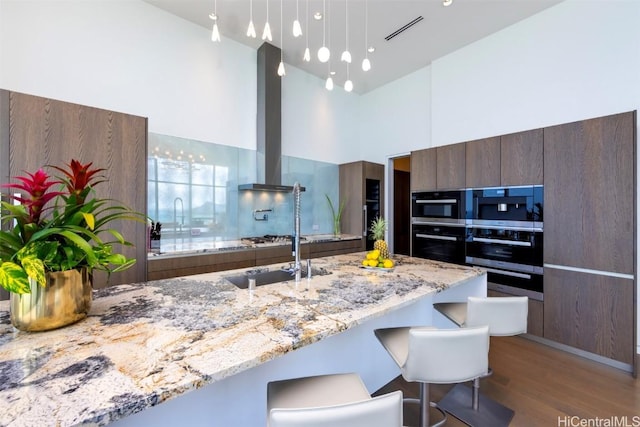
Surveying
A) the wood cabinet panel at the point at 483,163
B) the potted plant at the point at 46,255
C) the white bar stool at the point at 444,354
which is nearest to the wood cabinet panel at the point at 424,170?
the wood cabinet panel at the point at 483,163

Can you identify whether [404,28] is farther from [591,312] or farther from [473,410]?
[473,410]

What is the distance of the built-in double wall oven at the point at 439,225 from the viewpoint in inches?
131

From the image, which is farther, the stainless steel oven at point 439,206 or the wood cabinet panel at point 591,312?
the stainless steel oven at point 439,206

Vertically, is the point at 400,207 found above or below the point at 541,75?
below

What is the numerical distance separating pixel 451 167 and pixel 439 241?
3.13 ft

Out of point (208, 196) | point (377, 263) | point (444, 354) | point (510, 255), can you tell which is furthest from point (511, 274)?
point (208, 196)

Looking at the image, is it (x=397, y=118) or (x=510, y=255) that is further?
(x=397, y=118)

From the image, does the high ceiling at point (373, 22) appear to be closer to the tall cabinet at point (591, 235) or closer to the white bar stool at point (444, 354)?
the tall cabinet at point (591, 235)

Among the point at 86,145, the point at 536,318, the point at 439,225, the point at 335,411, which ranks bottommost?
the point at 536,318

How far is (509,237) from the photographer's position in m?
2.92

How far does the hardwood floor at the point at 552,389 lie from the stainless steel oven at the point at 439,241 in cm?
115

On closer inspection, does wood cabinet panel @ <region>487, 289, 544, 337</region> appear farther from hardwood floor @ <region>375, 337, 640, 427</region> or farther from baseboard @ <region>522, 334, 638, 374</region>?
hardwood floor @ <region>375, 337, 640, 427</region>

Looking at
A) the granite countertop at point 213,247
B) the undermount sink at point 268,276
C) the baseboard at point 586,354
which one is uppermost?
the granite countertop at point 213,247

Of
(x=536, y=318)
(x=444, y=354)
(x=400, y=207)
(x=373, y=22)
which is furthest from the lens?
(x=400, y=207)
